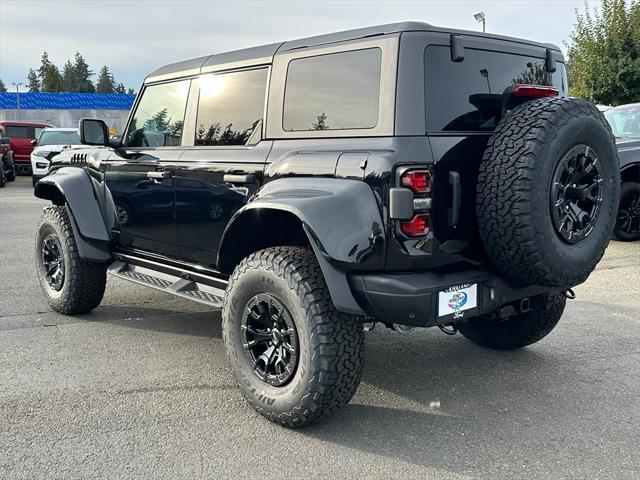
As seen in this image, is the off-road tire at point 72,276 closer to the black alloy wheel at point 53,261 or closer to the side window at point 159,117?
the black alloy wheel at point 53,261

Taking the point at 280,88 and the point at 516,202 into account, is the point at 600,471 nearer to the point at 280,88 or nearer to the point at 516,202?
the point at 516,202

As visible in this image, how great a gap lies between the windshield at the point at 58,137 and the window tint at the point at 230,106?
14618 millimetres

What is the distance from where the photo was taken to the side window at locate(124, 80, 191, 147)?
434cm

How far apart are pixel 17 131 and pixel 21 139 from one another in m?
0.49

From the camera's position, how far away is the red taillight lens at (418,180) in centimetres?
284

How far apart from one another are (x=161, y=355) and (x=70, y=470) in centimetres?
150

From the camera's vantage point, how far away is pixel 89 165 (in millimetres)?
5031

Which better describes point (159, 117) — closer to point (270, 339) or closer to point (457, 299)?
point (270, 339)

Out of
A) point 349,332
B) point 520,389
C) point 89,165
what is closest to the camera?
point 349,332

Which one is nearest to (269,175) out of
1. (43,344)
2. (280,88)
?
(280,88)

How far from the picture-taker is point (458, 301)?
300cm

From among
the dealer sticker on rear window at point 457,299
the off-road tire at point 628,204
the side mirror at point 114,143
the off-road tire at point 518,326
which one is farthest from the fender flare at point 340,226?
the off-road tire at point 628,204

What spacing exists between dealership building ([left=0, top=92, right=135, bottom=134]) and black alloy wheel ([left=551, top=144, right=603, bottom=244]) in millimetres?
29918

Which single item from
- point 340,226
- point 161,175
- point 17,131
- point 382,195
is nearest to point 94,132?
point 161,175
